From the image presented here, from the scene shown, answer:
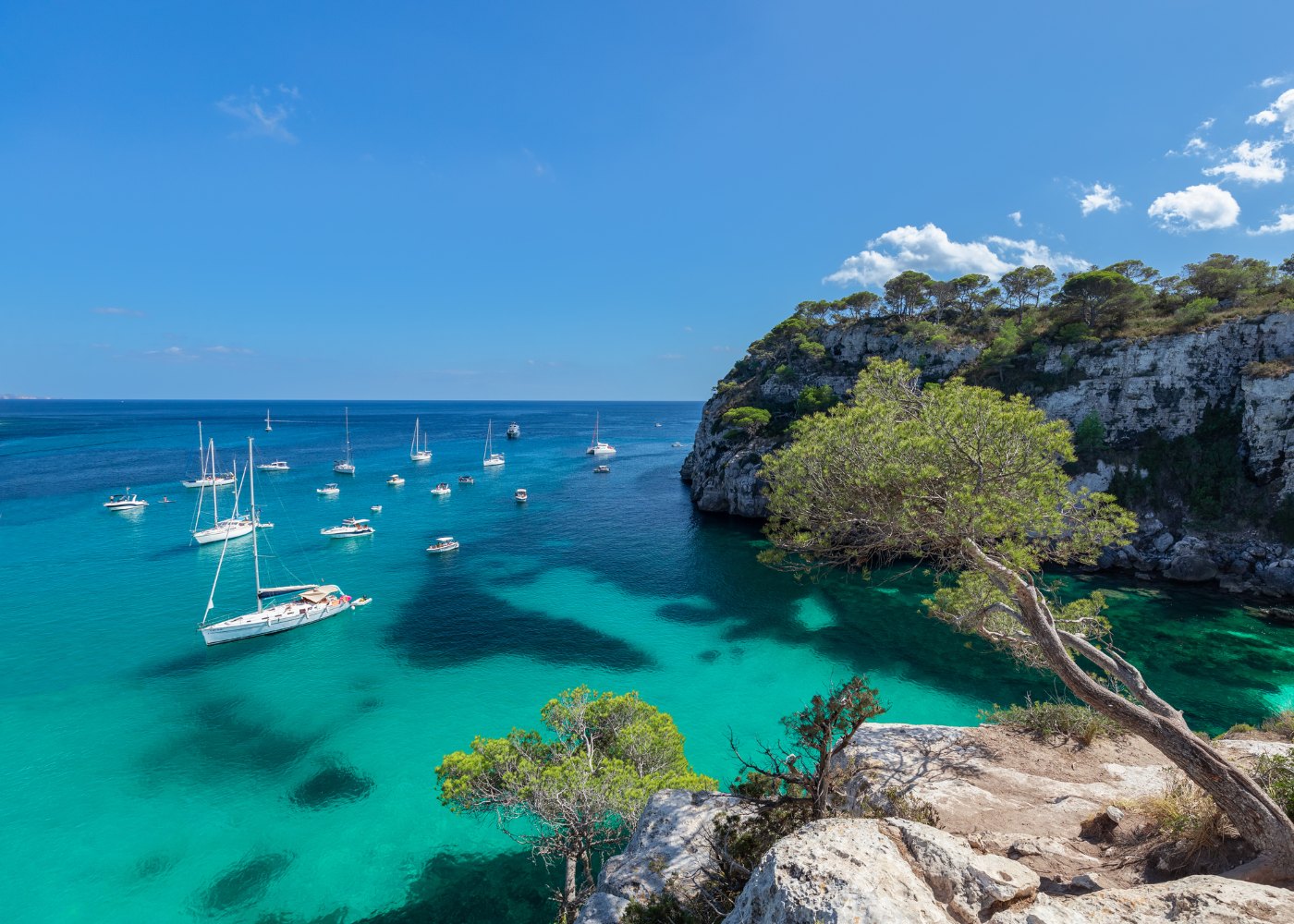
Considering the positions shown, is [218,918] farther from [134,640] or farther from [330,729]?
[134,640]

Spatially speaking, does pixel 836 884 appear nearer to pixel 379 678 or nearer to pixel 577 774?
pixel 577 774

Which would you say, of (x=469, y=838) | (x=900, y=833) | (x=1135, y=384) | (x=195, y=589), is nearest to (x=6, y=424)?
(x=195, y=589)

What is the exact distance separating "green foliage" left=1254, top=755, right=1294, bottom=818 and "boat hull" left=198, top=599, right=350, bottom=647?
118 ft

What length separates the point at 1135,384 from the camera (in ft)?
123

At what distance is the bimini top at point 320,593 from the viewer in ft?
100

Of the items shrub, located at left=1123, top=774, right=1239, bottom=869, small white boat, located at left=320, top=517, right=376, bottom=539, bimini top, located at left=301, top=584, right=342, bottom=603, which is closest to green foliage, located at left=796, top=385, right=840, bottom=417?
bimini top, located at left=301, top=584, right=342, bottom=603

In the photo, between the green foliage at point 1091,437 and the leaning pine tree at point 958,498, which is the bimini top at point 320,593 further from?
the green foliage at point 1091,437

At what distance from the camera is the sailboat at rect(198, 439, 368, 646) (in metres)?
27.2

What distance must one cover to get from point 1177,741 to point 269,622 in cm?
3548

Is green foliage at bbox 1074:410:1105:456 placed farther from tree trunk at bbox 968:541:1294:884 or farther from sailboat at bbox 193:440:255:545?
sailboat at bbox 193:440:255:545

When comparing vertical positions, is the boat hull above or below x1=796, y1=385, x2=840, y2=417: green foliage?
below

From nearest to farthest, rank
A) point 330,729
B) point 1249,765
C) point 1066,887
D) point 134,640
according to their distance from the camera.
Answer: point 1066,887 < point 1249,765 < point 330,729 < point 134,640

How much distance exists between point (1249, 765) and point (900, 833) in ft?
27.6

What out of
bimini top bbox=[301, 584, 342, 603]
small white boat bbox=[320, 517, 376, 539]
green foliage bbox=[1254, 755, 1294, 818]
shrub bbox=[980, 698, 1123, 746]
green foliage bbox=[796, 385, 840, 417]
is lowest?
bimini top bbox=[301, 584, 342, 603]
